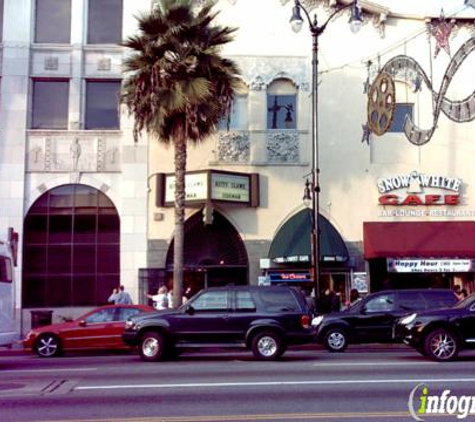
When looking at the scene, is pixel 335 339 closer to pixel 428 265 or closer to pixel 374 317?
pixel 374 317

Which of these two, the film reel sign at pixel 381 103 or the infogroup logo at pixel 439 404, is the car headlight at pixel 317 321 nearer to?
the infogroup logo at pixel 439 404

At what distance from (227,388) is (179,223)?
10962 mm

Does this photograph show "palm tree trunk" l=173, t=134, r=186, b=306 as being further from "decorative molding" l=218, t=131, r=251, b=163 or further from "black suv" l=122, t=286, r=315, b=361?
"black suv" l=122, t=286, r=315, b=361

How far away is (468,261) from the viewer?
77.0 ft

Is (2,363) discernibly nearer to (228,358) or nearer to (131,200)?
(228,358)

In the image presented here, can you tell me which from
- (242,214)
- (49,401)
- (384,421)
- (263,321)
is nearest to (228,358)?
(263,321)

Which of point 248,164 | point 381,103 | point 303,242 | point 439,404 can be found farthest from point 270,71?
point 439,404

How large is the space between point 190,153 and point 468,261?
35.0 feet

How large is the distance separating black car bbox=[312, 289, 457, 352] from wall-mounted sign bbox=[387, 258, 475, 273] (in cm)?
585

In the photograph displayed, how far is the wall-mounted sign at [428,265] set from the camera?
23.4m

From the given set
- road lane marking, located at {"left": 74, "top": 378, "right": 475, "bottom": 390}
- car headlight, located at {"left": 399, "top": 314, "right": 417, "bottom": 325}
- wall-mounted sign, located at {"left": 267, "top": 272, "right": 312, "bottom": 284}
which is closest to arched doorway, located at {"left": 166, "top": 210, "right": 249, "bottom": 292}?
wall-mounted sign, located at {"left": 267, "top": 272, "right": 312, "bottom": 284}

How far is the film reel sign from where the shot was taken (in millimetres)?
23688

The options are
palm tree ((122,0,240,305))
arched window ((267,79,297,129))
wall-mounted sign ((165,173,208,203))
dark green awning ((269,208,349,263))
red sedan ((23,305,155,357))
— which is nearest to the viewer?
red sedan ((23,305,155,357))

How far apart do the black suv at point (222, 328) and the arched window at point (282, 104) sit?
11449mm
